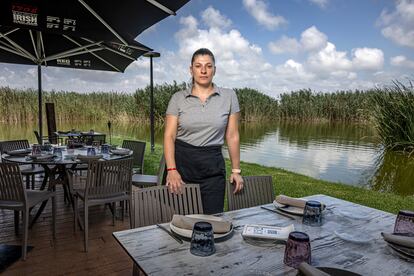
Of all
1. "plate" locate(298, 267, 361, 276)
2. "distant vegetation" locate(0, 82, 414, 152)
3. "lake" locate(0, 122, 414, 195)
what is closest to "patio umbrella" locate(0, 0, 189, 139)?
"plate" locate(298, 267, 361, 276)

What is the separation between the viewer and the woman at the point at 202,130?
2146 millimetres

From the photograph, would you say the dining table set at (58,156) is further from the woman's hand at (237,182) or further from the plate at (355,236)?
the plate at (355,236)

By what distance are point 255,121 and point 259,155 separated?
1087cm

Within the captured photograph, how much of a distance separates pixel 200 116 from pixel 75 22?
A: 7.46 feet

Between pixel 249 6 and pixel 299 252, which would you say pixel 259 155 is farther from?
pixel 249 6

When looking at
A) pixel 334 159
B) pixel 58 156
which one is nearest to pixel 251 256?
pixel 58 156

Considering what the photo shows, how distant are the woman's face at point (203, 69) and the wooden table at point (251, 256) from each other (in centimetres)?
98

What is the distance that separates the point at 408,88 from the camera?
27.9 feet

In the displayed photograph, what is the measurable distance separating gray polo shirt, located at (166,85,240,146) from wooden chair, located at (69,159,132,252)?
1136mm

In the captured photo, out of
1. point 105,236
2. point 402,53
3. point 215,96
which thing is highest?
point 402,53

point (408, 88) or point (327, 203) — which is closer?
point (327, 203)

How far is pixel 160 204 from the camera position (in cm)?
191

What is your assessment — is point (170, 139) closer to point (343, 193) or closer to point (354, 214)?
point (354, 214)

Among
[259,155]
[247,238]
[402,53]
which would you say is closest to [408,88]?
[259,155]
